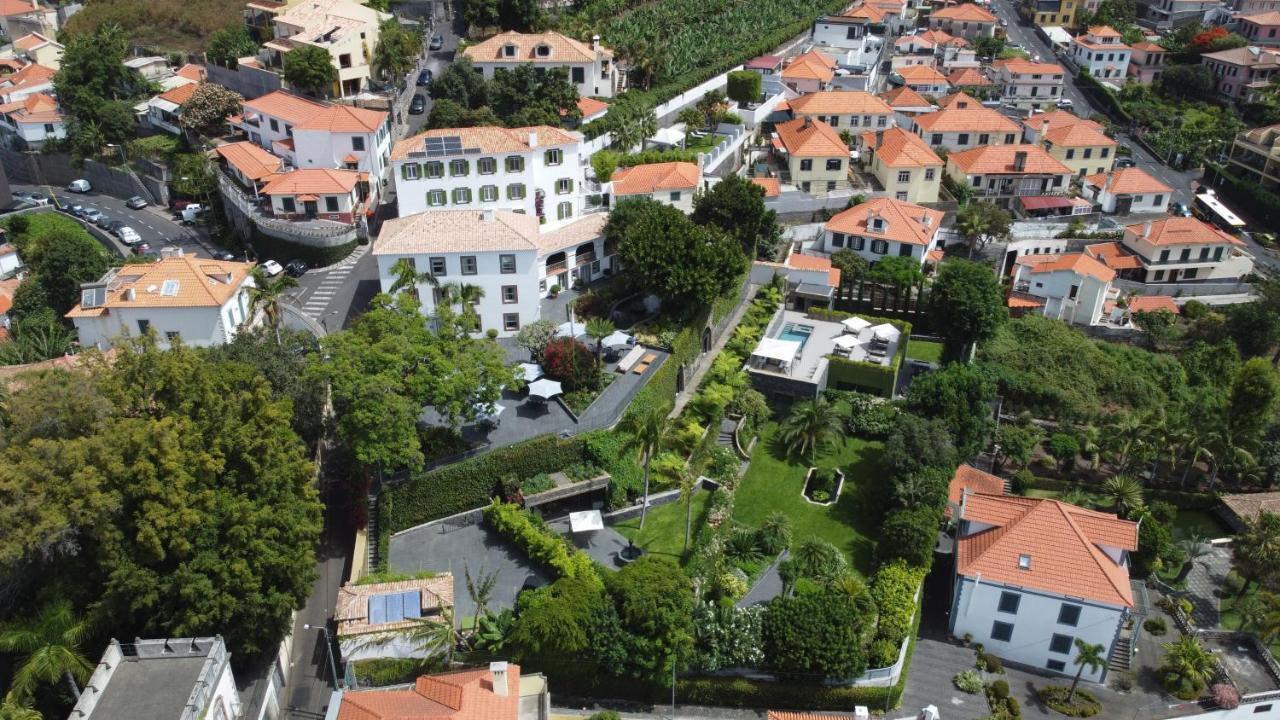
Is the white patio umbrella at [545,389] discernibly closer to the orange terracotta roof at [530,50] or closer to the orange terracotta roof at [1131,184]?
the orange terracotta roof at [530,50]

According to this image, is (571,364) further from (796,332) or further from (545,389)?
(796,332)

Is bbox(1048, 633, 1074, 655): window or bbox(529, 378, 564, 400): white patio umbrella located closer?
bbox(1048, 633, 1074, 655): window

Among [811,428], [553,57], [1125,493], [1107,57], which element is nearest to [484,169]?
[553,57]

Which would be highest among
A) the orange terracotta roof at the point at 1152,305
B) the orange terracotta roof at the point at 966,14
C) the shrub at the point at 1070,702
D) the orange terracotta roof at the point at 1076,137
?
the orange terracotta roof at the point at 966,14

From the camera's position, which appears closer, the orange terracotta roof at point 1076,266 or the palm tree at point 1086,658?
the palm tree at point 1086,658

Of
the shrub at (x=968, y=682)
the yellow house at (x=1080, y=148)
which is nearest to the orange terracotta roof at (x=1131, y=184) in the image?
the yellow house at (x=1080, y=148)

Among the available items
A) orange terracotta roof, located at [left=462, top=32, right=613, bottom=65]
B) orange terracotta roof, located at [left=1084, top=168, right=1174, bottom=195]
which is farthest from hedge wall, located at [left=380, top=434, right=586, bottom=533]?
orange terracotta roof, located at [left=1084, top=168, right=1174, bottom=195]

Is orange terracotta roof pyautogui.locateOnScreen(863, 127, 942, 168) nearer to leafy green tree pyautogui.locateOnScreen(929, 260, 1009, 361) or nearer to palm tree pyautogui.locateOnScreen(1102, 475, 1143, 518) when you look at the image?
leafy green tree pyautogui.locateOnScreen(929, 260, 1009, 361)

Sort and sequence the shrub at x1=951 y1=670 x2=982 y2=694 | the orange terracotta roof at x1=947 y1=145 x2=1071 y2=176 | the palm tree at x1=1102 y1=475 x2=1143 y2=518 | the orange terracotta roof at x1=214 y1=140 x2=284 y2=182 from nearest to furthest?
1. the shrub at x1=951 y1=670 x2=982 y2=694
2. the palm tree at x1=1102 y1=475 x2=1143 y2=518
3. the orange terracotta roof at x1=214 y1=140 x2=284 y2=182
4. the orange terracotta roof at x1=947 y1=145 x2=1071 y2=176
